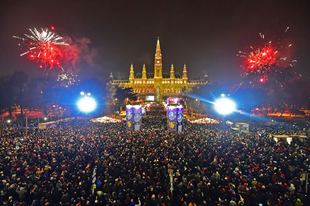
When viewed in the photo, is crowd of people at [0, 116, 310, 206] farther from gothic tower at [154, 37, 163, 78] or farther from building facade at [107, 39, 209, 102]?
gothic tower at [154, 37, 163, 78]

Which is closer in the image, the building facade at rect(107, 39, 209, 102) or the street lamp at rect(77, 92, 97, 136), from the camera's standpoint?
the street lamp at rect(77, 92, 97, 136)

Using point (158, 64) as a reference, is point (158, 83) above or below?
below

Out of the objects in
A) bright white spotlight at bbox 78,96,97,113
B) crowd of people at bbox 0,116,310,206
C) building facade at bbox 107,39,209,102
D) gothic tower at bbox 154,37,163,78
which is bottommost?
crowd of people at bbox 0,116,310,206

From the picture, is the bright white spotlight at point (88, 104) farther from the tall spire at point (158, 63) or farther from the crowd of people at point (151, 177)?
the tall spire at point (158, 63)

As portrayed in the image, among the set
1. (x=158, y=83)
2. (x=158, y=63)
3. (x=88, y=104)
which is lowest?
(x=88, y=104)

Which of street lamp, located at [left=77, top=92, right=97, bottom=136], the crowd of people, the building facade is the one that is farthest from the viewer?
the building facade

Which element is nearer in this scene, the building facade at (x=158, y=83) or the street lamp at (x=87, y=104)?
the street lamp at (x=87, y=104)

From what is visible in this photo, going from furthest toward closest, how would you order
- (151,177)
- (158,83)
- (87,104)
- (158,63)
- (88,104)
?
(158,63)
(158,83)
(88,104)
(87,104)
(151,177)

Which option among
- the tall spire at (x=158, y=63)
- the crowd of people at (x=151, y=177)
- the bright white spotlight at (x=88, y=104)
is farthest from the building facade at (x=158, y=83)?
the crowd of people at (x=151, y=177)

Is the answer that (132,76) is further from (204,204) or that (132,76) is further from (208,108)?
(204,204)

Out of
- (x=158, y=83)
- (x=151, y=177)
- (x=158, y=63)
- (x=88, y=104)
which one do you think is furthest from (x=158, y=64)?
(x=151, y=177)

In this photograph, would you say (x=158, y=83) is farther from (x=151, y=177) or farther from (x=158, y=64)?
(x=151, y=177)

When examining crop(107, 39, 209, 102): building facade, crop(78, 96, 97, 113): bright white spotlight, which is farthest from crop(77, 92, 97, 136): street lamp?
crop(107, 39, 209, 102): building facade
